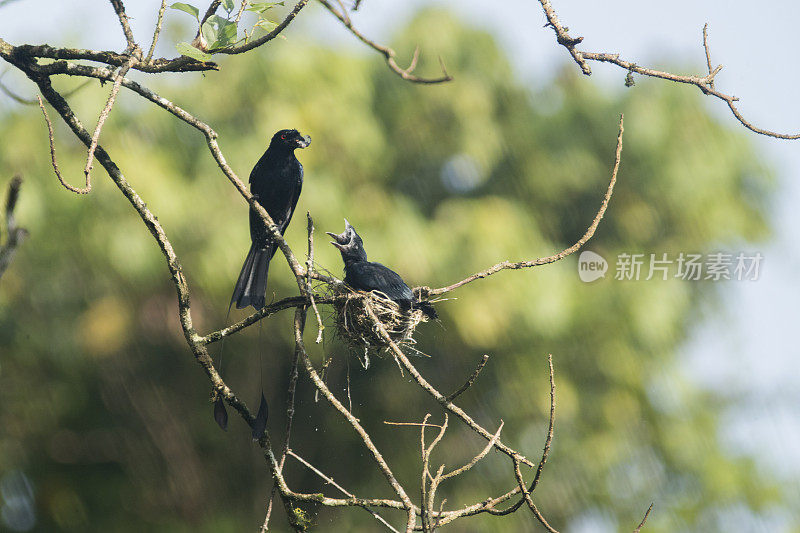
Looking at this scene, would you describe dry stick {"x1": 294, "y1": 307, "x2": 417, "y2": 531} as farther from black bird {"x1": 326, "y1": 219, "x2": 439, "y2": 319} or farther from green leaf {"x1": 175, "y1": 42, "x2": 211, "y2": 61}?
black bird {"x1": 326, "y1": 219, "x2": 439, "y2": 319}

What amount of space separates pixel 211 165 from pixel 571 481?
23.3 feet

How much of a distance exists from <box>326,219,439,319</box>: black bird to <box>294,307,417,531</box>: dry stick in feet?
4.14

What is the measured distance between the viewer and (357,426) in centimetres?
214

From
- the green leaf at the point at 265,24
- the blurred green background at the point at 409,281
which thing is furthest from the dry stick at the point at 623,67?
the blurred green background at the point at 409,281

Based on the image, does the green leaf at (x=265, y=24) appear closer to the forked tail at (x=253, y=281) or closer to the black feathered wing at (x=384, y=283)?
the forked tail at (x=253, y=281)

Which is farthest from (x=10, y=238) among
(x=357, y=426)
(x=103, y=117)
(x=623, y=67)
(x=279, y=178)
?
(x=279, y=178)

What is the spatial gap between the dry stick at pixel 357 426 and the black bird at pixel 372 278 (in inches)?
49.7

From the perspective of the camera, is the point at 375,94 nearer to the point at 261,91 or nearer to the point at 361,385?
the point at 261,91

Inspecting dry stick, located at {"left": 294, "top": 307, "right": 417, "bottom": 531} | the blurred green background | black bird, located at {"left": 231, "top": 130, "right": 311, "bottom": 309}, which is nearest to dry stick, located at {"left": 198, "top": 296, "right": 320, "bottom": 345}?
dry stick, located at {"left": 294, "top": 307, "right": 417, "bottom": 531}

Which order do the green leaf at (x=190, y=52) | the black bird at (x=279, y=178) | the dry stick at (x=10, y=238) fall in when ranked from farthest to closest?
the black bird at (x=279, y=178) < the green leaf at (x=190, y=52) < the dry stick at (x=10, y=238)

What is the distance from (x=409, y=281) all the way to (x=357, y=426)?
795 cm

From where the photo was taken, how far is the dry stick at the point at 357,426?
2068 millimetres

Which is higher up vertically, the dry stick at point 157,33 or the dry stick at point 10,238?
the dry stick at point 157,33

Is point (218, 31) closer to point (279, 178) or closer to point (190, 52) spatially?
point (190, 52)
